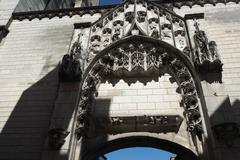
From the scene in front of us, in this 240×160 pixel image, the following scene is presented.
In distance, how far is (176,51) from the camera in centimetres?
880

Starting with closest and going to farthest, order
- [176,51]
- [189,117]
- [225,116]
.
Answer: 1. [225,116]
2. [189,117]
3. [176,51]

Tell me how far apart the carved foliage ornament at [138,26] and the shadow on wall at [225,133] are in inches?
101

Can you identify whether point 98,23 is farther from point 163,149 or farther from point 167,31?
point 163,149

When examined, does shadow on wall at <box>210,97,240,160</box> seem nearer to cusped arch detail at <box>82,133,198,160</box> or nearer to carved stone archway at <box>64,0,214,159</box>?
carved stone archway at <box>64,0,214,159</box>

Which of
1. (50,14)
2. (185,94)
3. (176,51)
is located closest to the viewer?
(185,94)

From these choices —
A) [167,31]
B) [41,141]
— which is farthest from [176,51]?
[41,141]

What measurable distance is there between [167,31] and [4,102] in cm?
530

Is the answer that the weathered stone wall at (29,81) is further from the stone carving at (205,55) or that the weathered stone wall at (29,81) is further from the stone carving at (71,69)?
the stone carving at (205,55)

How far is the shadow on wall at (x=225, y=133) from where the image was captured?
20.6 ft

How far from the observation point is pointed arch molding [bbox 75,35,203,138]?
25.1 feet

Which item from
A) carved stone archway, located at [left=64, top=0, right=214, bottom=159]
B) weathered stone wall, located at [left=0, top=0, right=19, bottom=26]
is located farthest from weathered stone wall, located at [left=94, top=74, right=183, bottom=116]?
weathered stone wall, located at [left=0, top=0, right=19, bottom=26]

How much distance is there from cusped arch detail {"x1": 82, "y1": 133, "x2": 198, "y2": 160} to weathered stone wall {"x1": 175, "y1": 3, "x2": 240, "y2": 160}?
1153mm

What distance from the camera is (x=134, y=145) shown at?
7656 mm

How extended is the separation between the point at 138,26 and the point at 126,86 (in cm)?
219
